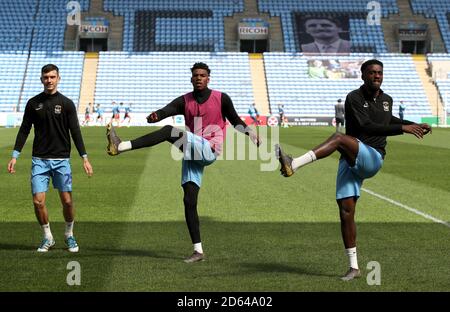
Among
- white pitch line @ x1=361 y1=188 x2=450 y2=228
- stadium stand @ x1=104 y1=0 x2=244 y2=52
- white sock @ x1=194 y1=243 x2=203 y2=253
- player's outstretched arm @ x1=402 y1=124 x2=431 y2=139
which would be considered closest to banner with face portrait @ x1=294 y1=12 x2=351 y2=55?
stadium stand @ x1=104 y1=0 x2=244 y2=52

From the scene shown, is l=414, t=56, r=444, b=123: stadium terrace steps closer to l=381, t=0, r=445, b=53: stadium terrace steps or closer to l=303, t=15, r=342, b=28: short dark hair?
l=381, t=0, r=445, b=53: stadium terrace steps

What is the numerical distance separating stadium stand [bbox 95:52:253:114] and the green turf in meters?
40.3

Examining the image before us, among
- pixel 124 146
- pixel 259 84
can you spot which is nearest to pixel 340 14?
pixel 259 84

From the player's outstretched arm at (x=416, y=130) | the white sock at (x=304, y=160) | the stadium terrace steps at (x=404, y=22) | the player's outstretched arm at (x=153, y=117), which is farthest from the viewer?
the stadium terrace steps at (x=404, y=22)

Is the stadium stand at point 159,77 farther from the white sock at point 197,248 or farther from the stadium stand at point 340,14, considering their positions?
the white sock at point 197,248

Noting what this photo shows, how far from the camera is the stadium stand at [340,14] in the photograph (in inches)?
2522

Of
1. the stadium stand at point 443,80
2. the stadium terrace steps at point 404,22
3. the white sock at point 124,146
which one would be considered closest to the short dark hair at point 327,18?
the stadium terrace steps at point 404,22

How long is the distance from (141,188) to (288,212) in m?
4.29

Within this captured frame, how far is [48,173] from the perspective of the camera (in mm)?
8391

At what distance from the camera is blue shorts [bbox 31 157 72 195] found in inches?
327

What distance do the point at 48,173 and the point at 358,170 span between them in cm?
352

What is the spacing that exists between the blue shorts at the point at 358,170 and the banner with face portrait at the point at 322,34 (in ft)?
187

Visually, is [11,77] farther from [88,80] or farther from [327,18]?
[327,18]

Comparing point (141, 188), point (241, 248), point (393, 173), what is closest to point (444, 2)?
point (393, 173)
